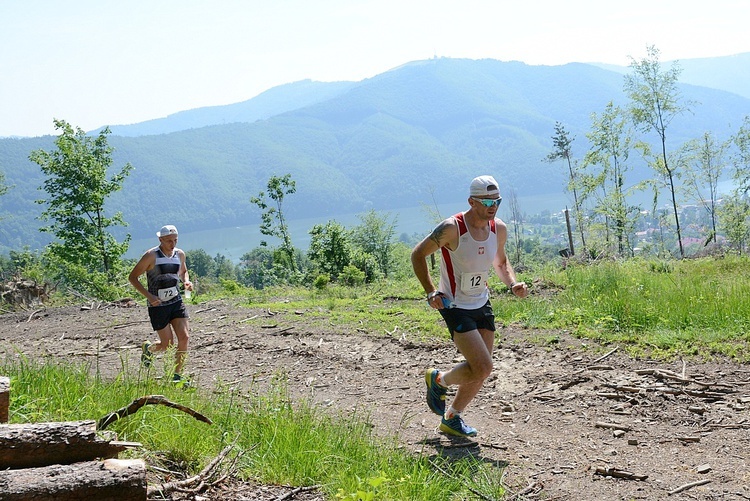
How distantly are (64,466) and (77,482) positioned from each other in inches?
5.6

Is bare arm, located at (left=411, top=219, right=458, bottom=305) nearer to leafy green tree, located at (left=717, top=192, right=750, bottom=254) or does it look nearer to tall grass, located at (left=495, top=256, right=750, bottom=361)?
tall grass, located at (left=495, top=256, right=750, bottom=361)

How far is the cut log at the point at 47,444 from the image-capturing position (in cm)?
320

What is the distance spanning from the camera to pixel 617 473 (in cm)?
516

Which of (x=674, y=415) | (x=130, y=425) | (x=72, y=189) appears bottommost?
(x=674, y=415)

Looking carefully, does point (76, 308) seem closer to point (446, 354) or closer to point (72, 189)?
point (446, 354)

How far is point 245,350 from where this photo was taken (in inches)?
430

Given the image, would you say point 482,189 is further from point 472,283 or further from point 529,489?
point 529,489

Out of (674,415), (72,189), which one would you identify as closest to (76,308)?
(674,415)

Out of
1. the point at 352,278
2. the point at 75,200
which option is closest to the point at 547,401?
the point at 352,278

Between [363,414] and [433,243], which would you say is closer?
[433,243]

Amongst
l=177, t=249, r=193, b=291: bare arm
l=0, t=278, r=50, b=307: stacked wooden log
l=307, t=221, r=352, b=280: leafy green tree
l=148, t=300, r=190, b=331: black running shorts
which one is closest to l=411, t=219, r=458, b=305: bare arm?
l=148, t=300, r=190, b=331: black running shorts

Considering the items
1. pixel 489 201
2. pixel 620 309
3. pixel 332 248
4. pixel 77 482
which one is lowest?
pixel 332 248

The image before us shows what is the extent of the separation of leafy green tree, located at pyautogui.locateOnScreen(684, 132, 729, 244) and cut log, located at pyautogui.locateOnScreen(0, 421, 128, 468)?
47.3 m

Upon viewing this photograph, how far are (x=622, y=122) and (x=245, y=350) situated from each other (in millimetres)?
44297
